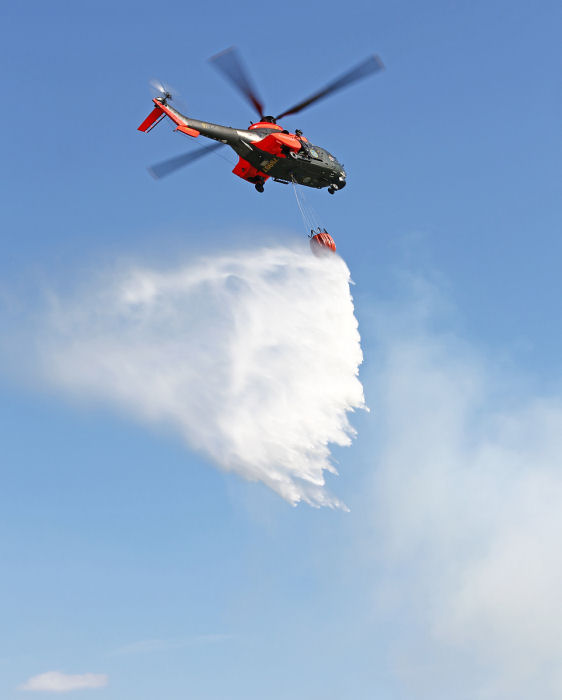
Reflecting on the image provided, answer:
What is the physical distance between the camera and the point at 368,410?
165 feet

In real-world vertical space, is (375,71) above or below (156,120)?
above

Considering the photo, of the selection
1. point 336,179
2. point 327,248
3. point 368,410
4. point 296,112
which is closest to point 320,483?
point 368,410

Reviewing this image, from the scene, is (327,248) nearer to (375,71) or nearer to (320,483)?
(375,71)

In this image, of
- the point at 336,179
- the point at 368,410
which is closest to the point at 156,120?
the point at 336,179

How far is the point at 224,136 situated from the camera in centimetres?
4641

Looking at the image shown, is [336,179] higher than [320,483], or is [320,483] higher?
[336,179]

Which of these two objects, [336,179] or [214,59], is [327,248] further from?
[214,59]

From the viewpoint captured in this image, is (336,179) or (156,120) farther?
(336,179)

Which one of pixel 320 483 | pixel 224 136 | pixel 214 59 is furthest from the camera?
pixel 320 483

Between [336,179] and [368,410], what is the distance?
605 inches

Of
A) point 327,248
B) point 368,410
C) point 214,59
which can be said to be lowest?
point 368,410

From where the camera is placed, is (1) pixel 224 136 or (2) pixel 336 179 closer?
(1) pixel 224 136

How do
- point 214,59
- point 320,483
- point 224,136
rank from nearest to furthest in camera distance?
1. point 214,59
2. point 224,136
3. point 320,483

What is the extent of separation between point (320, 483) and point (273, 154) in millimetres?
21059
